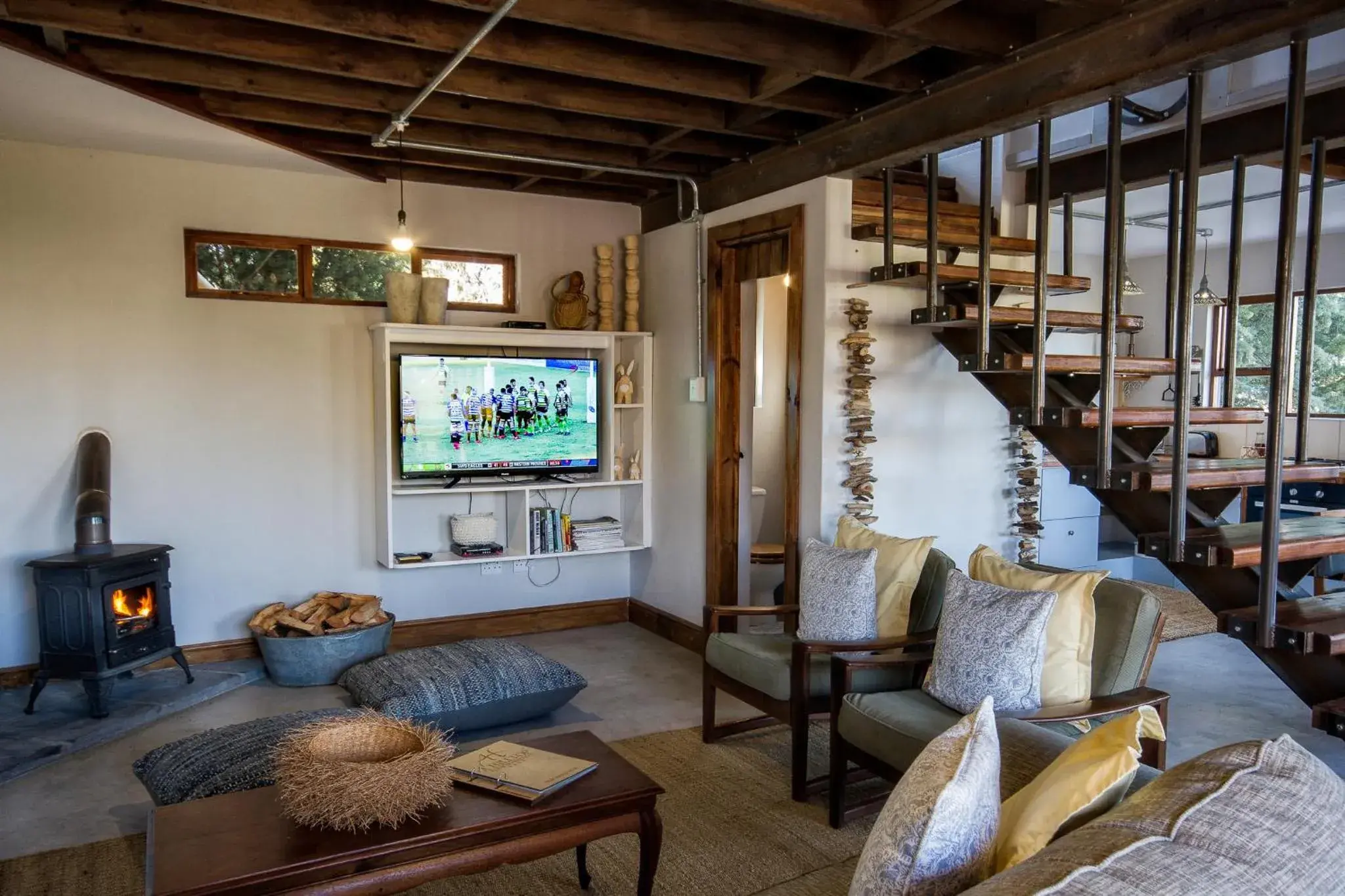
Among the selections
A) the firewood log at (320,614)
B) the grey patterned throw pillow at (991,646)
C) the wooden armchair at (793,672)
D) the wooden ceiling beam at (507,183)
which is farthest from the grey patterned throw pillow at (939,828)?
the wooden ceiling beam at (507,183)

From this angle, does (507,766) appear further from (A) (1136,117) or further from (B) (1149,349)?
(B) (1149,349)

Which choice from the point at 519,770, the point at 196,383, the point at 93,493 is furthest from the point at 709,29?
the point at 93,493

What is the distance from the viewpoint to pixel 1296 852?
121 centimetres

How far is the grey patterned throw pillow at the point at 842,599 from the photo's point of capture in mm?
3326

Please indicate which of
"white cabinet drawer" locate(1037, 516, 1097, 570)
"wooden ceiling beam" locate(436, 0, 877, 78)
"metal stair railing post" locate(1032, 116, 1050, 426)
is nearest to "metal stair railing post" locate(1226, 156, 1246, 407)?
"metal stair railing post" locate(1032, 116, 1050, 426)

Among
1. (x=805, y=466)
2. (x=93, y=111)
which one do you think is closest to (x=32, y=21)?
(x=93, y=111)

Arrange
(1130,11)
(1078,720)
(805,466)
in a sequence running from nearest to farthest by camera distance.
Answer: (1078,720), (1130,11), (805,466)

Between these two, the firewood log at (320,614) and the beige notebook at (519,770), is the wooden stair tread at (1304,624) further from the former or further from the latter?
the firewood log at (320,614)

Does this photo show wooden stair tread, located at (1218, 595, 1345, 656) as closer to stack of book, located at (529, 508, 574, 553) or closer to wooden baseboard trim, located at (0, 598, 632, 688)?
stack of book, located at (529, 508, 574, 553)

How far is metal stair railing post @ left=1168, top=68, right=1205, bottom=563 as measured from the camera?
2.77 meters

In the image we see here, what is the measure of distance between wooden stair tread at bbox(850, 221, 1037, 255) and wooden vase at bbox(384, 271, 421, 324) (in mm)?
2312

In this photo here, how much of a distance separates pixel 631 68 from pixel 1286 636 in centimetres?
290

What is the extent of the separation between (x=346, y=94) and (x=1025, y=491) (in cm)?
370

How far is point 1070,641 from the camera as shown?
2.74 meters
